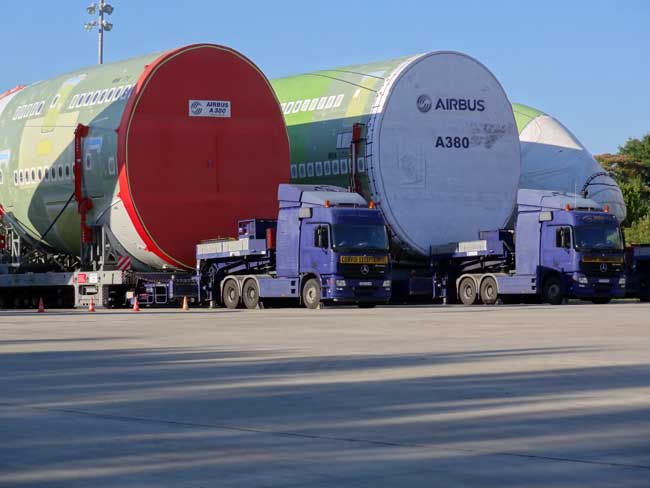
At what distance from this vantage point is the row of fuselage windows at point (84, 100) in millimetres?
36344

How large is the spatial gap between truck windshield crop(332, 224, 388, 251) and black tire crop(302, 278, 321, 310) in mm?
1213

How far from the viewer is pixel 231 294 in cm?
3784

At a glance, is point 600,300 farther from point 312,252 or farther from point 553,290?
point 312,252

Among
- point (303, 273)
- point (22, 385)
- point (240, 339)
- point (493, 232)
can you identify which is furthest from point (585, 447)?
point (493, 232)

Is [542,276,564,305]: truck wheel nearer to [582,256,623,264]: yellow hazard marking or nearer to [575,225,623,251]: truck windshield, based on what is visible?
[582,256,623,264]: yellow hazard marking

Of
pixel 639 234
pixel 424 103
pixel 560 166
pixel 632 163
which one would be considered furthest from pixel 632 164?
pixel 424 103

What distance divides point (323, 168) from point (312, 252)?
8469 millimetres

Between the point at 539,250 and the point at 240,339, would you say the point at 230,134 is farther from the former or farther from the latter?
the point at 240,339

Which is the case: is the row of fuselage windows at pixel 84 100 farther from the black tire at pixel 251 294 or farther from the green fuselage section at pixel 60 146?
the black tire at pixel 251 294

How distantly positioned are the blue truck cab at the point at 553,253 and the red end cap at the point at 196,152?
7.29 metres

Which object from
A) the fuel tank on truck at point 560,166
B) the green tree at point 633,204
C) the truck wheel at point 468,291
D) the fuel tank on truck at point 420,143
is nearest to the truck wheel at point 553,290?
the truck wheel at point 468,291

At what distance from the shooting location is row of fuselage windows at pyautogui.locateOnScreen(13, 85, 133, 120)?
36.3 m

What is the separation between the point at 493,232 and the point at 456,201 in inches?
84.3

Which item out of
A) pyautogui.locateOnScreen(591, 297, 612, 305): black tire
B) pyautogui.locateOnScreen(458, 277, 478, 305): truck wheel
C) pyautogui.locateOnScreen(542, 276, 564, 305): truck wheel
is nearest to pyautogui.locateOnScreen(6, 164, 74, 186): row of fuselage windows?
pyautogui.locateOnScreen(458, 277, 478, 305): truck wheel
